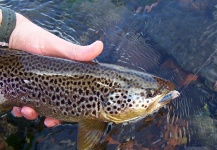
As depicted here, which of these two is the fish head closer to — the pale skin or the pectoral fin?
the pectoral fin

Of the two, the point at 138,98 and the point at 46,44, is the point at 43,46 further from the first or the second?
the point at 138,98

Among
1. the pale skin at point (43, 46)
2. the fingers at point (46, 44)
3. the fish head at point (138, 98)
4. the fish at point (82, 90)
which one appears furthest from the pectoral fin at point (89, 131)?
the fingers at point (46, 44)

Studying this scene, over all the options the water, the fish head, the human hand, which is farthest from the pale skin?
the water

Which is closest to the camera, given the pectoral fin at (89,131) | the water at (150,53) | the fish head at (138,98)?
the fish head at (138,98)

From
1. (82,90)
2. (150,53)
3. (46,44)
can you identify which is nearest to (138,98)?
(82,90)

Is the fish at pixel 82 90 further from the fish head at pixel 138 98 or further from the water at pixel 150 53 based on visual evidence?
the water at pixel 150 53

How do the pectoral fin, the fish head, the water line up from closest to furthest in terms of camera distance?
the fish head, the pectoral fin, the water

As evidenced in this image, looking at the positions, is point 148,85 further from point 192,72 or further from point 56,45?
point 192,72
